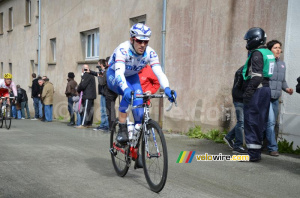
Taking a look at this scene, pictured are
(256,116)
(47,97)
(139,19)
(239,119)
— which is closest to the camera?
(256,116)

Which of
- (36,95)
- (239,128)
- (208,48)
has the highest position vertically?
(208,48)

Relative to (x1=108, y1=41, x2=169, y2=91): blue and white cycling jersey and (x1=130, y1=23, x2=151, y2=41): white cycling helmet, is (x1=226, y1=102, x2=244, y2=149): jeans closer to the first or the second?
(x1=108, y1=41, x2=169, y2=91): blue and white cycling jersey

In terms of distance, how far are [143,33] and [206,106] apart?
5.02 m

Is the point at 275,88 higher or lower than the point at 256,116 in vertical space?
higher

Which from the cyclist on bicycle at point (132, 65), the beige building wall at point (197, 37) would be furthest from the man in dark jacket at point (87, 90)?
the cyclist on bicycle at point (132, 65)

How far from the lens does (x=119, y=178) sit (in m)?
5.00

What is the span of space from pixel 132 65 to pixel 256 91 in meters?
2.35

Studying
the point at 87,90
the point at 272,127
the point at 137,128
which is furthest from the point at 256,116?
the point at 87,90

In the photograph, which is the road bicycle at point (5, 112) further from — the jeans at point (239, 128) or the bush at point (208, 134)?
the jeans at point (239, 128)

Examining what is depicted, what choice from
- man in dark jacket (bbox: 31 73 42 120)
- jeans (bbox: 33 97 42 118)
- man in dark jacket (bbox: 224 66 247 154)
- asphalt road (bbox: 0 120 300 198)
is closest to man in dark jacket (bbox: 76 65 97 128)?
asphalt road (bbox: 0 120 300 198)

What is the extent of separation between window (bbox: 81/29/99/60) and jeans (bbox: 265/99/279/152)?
990 cm

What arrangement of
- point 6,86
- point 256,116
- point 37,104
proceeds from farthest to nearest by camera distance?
point 37,104, point 6,86, point 256,116

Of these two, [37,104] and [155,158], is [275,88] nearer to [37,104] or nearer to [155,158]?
[155,158]

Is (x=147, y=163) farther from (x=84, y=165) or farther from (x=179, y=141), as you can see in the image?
(x=179, y=141)
